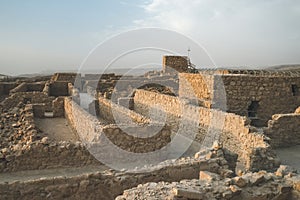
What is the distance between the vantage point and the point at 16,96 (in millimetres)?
20906

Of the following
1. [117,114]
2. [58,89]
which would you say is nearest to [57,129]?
[117,114]

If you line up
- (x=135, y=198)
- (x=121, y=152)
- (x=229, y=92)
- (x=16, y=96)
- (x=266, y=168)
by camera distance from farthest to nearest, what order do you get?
(x=16, y=96)
(x=229, y=92)
(x=121, y=152)
(x=266, y=168)
(x=135, y=198)

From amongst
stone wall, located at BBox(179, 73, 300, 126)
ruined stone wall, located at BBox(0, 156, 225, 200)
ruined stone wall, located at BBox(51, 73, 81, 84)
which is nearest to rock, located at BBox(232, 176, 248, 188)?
ruined stone wall, located at BBox(0, 156, 225, 200)

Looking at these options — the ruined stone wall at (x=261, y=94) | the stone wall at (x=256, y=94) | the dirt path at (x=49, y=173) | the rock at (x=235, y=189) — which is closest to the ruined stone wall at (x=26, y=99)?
the stone wall at (x=256, y=94)

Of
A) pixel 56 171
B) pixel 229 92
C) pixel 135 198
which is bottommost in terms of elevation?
pixel 56 171

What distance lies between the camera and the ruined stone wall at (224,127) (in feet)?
25.2

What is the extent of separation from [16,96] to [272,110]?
15.6m

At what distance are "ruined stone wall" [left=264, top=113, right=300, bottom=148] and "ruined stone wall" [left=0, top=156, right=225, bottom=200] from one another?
520 centimetres

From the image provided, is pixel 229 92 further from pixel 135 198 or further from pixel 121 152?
pixel 135 198

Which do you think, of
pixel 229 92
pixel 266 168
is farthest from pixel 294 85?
pixel 266 168

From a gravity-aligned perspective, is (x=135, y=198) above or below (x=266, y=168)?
above

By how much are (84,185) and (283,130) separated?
6.97 m

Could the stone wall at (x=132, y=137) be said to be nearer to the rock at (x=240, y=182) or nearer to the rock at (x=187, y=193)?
the rock at (x=240, y=182)

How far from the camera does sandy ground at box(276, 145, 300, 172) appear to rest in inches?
336
